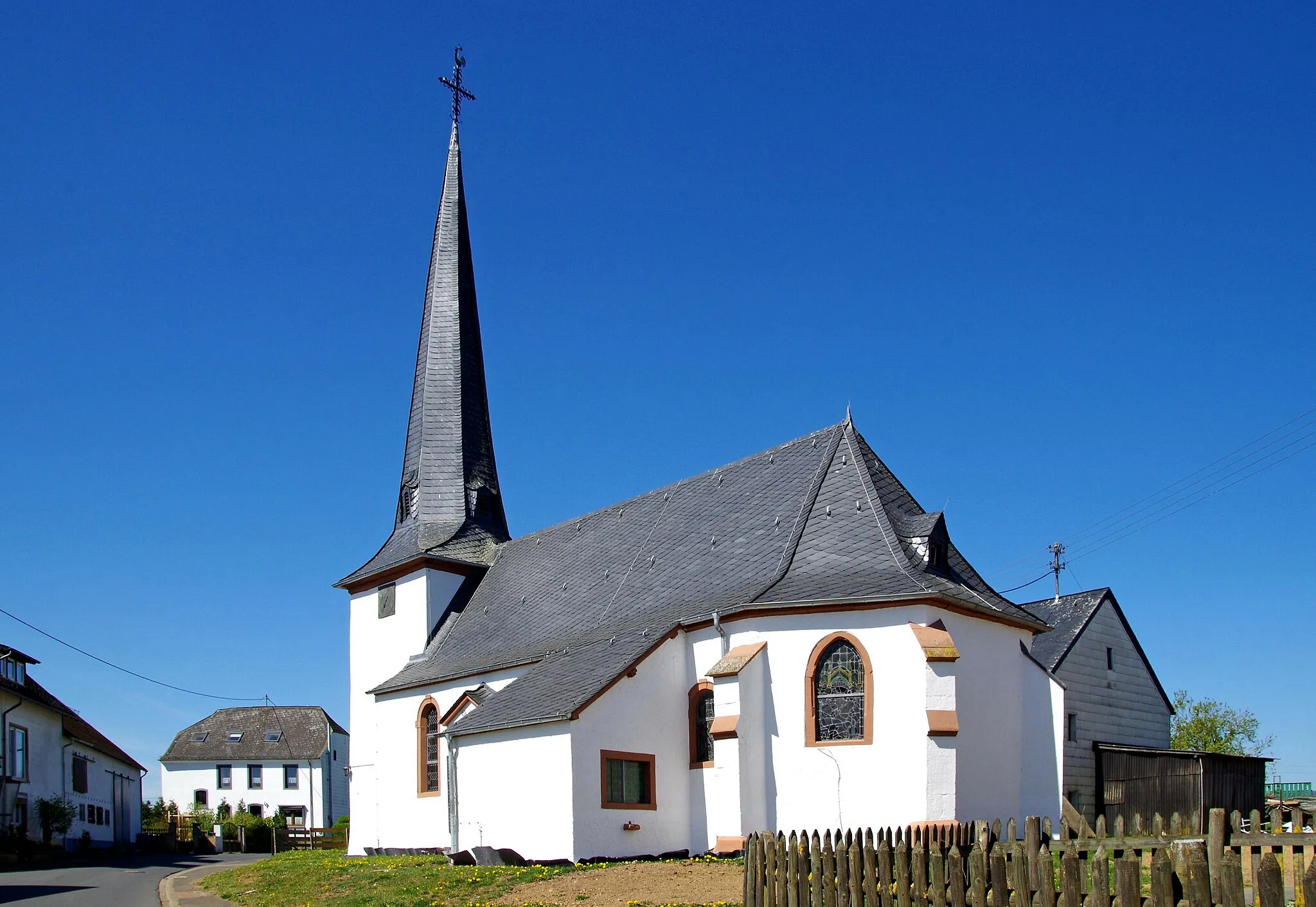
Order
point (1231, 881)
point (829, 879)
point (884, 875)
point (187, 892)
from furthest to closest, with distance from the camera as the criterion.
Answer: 1. point (187, 892)
2. point (829, 879)
3. point (884, 875)
4. point (1231, 881)

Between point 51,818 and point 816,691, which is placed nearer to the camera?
point 816,691

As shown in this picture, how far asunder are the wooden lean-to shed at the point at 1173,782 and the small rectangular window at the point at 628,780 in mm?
12221

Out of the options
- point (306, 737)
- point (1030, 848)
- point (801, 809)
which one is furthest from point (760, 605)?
point (306, 737)

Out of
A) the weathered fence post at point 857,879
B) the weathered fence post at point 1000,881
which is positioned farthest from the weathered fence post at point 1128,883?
the weathered fence post at point 857,879

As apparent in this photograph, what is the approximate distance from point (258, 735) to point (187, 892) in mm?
52439

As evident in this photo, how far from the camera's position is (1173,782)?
28828 millimetres

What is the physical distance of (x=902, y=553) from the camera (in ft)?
73.6

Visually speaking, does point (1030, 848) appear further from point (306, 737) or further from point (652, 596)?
point (306, 737)

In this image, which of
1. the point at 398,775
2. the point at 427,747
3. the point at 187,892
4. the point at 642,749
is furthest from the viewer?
the point at 398,775

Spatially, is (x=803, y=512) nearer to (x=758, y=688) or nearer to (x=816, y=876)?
(x=758, y=688)

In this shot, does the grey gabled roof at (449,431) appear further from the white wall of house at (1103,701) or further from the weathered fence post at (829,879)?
the weathered fence post at (829,879)

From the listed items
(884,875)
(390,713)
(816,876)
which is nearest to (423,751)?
(390,713)

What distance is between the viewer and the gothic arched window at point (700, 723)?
914 inches

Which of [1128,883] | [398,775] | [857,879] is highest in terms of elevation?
[1128,883]
